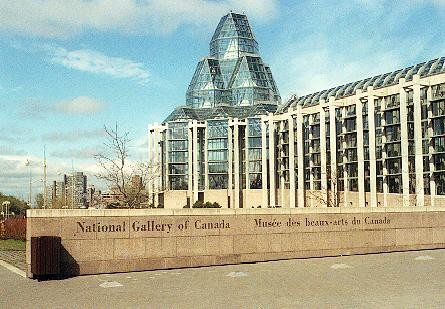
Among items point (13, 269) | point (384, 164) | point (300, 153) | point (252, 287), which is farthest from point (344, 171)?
point (252, 287)

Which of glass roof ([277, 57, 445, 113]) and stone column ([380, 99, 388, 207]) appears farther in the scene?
stone column ([380, 99, 388, 207])

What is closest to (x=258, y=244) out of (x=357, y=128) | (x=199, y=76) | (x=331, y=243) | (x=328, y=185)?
(x=331, y=243)

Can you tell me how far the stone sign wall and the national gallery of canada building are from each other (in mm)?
36020

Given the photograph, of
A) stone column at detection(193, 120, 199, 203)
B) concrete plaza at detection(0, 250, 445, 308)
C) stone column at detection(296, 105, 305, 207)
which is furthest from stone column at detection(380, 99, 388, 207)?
concrete plaza at detection(0, 250, 445, 308)

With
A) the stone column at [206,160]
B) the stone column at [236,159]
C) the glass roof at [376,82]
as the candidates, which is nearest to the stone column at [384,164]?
the glass roof at [376,82]

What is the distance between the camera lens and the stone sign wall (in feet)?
59.6

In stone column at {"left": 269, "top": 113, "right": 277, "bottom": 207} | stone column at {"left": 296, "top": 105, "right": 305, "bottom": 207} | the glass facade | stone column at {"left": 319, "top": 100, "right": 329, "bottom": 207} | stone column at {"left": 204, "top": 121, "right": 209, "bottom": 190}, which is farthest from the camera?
the glass facade

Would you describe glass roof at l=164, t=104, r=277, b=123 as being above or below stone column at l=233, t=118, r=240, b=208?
above

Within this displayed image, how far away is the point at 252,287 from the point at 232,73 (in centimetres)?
10914

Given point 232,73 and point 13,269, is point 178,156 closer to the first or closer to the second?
point 232,73

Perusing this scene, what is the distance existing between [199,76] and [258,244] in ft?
336

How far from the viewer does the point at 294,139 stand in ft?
285

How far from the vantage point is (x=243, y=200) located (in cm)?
9806

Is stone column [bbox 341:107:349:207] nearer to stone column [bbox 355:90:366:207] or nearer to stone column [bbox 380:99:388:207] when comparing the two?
stone column [bbox 355:90:366:207]
